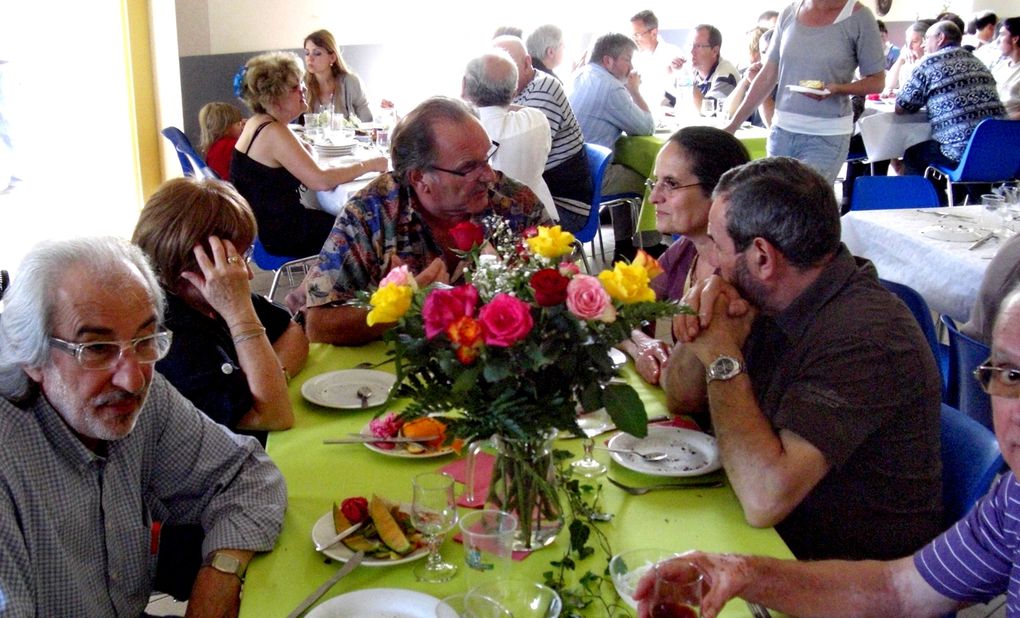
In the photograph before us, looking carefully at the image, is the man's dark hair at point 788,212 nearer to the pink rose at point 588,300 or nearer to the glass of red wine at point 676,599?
the pink rose at point 588,300

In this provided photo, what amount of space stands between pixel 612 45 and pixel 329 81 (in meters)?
2.32

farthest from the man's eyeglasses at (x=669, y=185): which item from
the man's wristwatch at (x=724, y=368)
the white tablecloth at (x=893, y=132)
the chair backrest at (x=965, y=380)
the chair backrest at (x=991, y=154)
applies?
the white tablecloth at (x=893, y=132)

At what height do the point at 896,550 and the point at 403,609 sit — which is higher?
the point at 403,609

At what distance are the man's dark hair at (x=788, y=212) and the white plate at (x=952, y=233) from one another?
1.95 m

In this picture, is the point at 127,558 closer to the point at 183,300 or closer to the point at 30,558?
the point at 30,558

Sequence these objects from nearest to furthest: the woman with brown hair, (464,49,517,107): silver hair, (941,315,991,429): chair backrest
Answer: the woman with brown hair < (941,315,991,429): chair backrest < (464,49,517,107): silver hair

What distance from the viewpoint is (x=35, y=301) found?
1.36 m

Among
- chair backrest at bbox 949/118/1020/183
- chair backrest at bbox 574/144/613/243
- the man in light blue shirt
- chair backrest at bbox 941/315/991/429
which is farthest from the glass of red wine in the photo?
chair backrest at bbox 949/118/1020/183

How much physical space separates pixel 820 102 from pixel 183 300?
3548mm

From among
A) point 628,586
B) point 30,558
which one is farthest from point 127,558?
point 628,586

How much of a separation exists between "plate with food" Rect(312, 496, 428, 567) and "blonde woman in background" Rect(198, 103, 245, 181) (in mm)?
3817

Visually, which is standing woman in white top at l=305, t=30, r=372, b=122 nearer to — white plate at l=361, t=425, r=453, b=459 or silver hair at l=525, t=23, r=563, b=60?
silver hair at l=525, t=23, r=563, b=60

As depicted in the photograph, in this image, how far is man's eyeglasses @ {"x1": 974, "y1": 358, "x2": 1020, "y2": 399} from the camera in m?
1.18

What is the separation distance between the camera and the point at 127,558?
5.02 ft
